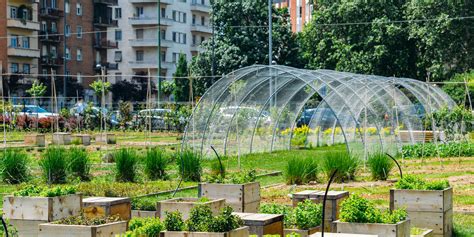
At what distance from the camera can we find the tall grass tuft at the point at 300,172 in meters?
22.0

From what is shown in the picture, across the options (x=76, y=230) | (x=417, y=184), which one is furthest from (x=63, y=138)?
(x=76, y=230)

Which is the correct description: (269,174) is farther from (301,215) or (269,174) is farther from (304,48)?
(304,48)

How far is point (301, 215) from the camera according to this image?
12.7 meters

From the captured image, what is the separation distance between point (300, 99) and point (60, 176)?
1560cm

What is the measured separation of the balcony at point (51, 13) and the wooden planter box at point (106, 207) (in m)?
68.6

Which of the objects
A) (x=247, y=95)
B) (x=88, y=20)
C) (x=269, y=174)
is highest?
(x=88, y=20)

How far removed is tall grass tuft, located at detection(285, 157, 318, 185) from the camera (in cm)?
2198

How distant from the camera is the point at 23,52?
76.0 m

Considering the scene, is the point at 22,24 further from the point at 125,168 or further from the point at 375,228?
the point at 375,228

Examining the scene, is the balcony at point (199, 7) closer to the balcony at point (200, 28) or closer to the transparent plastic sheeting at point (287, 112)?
the balcony at point (200, 28)

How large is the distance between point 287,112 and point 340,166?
44.4 ft

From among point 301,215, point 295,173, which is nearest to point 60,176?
point 295,173

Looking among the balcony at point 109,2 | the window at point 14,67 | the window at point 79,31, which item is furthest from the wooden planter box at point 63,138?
the balcony at point 109,2

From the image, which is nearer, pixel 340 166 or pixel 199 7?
pixel 340 166
